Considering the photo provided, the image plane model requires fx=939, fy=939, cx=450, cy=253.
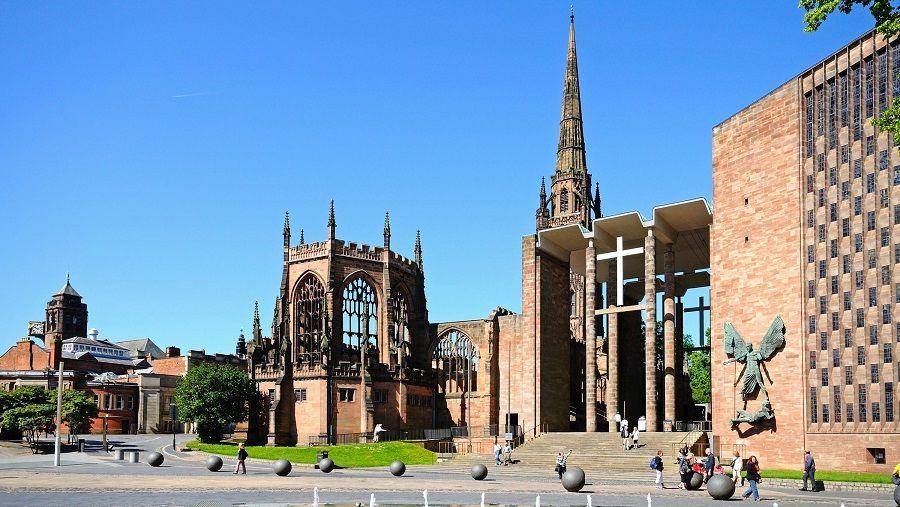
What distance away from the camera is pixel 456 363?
79.3 m

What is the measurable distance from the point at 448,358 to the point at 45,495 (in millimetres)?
51213

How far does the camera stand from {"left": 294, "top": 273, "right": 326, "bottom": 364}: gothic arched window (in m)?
73.4

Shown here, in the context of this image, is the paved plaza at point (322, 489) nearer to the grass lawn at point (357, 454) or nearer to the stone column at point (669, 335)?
the grass lawn at point (357, 454)

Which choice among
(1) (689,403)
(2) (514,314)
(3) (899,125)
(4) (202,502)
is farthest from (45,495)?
(1) (689,403)

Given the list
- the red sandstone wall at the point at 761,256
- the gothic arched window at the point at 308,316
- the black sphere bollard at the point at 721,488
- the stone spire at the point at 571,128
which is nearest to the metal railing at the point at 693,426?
the red sandstone wall at the point at 761,256

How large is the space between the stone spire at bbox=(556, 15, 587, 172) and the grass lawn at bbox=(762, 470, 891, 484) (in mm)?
61968

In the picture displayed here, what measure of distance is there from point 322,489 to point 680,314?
45.4 metres

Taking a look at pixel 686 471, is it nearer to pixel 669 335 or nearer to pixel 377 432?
pixel 669 335

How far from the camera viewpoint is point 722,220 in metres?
54.0

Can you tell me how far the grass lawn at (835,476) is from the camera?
126 feet

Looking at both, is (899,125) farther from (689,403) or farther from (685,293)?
(689,403)

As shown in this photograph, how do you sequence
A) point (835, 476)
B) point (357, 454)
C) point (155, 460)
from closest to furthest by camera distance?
point (835, 476)
point (155, 460)
point (357, 454)

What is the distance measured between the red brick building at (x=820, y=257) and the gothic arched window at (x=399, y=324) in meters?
28.9

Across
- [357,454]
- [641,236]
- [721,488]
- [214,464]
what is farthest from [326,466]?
[641,236]
